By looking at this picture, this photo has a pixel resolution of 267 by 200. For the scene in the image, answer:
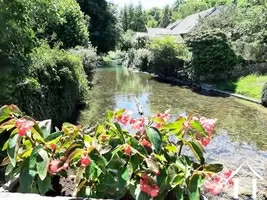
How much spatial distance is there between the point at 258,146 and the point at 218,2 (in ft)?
309

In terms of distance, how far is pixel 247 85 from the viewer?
2370 cm

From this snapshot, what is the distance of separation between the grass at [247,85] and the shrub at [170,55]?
19.3ft

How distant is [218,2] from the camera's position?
99.3 metres

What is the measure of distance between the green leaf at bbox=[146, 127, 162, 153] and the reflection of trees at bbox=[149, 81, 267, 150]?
10420mm

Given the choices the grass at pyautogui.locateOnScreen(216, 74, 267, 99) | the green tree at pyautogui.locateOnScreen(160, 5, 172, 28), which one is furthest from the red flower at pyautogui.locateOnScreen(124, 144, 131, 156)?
the green tree at pyautogui.locateOnScreen(160, 5, 172, 28)

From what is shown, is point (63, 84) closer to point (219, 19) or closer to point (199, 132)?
point (199, 132)

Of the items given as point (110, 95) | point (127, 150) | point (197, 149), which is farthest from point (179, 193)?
point (110, 95)

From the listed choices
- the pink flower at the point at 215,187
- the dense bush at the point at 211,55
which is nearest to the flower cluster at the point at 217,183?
the pink flower at the point at 215,187

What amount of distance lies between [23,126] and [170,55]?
97.9ft

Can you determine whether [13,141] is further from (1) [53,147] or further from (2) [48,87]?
(2) [48,87]

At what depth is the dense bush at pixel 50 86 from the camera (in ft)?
30.2

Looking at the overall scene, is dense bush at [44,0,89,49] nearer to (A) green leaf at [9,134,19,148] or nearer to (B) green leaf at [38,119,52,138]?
(B) green leaf at [38,119,52,138]

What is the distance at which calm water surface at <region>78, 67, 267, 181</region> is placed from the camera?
1120cm

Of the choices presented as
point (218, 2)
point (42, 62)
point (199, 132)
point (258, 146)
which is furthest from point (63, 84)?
point (218, 2)
